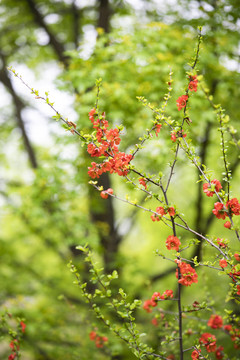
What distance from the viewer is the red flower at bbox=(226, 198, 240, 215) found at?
5.16 ft

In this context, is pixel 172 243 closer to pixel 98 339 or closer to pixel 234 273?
pixel 234 273

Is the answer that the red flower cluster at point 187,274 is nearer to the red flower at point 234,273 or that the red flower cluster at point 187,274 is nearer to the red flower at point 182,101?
the red flower at point 234,273

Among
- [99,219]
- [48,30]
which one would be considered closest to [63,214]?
[99,219]

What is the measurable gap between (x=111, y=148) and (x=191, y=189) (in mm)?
6147

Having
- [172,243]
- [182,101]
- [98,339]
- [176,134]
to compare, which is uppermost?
[182,101]

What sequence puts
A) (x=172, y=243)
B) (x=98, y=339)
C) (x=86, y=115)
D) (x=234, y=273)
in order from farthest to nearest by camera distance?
(x=86, y=115)
(x=98, y=339)
(x=172, y=243)
(x=234, y=273)

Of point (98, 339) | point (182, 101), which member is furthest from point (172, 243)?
point (98, 339)

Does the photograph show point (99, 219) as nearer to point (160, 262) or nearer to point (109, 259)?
point (109, 259)

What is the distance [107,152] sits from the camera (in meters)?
1.66

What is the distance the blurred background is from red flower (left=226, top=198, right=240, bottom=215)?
0.41m

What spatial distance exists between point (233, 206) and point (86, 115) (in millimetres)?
2224

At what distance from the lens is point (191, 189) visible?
24.7 ft

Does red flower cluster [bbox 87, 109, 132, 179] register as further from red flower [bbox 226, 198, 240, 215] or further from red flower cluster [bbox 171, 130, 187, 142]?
red flower [bbox 226, 198, 240, 215]

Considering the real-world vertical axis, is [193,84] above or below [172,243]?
above
